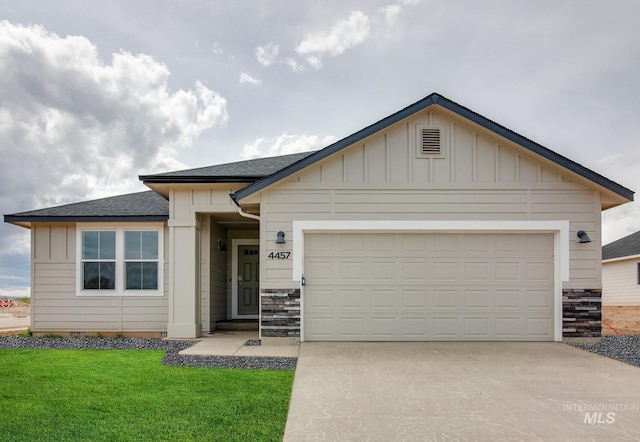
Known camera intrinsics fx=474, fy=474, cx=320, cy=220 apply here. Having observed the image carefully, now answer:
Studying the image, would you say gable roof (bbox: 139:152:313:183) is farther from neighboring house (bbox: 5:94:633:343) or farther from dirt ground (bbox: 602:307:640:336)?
dirt ground (bbox: 602:307:640:336)

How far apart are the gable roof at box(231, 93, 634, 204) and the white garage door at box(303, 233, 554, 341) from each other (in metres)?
1.41

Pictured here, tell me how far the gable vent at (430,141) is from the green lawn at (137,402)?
5.09 m

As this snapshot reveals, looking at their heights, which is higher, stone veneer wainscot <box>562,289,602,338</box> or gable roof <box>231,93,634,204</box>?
gable roof <box>231,93,634,204</box>

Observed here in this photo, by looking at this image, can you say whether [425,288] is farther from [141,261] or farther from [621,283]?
[621,283]

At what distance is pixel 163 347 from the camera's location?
9586 mm

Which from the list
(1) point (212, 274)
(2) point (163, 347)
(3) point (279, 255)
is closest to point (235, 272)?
(1) point (212, 274)

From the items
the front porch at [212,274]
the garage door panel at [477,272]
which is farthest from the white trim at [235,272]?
the garage door panel at [477,272]

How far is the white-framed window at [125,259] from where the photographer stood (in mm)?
11406

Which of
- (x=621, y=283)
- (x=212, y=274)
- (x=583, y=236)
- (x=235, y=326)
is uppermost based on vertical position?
(x=583, y=236)

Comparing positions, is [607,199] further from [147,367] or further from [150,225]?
[150,225]

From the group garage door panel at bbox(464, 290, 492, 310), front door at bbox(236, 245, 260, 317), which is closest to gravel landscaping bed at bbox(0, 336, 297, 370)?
front door at bbox(236, 245, 260, 317)

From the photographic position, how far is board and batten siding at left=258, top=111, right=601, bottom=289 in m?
9.23

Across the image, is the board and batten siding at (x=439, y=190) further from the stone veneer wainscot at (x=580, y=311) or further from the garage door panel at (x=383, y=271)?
the garage door panel at (x=383, y=271)

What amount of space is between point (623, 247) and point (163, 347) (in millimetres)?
23779
